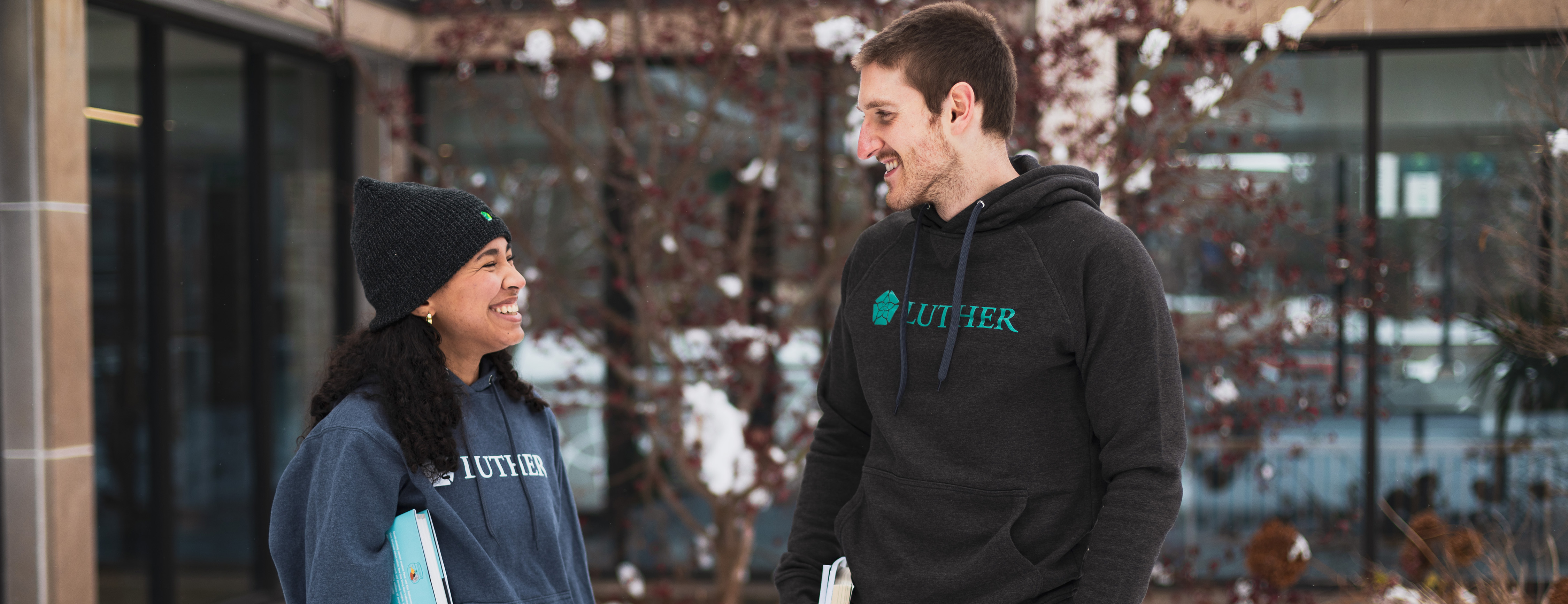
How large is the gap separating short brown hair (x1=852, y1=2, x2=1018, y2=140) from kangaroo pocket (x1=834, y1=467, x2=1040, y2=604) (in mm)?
528

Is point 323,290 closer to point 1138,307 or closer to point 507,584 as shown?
point 507,584

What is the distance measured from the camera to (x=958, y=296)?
1.57 metres

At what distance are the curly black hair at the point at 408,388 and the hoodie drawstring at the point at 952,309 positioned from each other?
26.0 inches

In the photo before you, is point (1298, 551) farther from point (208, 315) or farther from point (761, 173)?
point (208, 315)

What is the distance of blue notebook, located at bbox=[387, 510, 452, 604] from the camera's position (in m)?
1.54

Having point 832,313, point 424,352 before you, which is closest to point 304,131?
point 832,313

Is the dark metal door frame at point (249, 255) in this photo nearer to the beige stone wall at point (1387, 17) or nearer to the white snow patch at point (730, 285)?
the white snow patch at point (730, 285)

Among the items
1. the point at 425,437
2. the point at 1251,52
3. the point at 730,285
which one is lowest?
the point at 425,437

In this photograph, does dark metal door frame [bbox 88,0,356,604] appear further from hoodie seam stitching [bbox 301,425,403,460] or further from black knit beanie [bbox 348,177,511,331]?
hoodie seam stitching [bbox 301,425,403,460]

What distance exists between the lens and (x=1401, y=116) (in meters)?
4.78

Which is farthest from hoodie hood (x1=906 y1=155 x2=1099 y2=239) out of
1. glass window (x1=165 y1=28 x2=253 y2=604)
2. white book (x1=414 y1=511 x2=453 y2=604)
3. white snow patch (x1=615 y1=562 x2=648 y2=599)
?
glass window (x1=165 y1=28 x2=253 y2=604)

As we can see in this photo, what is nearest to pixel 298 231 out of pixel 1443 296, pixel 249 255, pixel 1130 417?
pixel 249 255

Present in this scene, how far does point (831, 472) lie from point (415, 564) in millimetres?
645

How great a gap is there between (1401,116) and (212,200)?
4.97 metres
